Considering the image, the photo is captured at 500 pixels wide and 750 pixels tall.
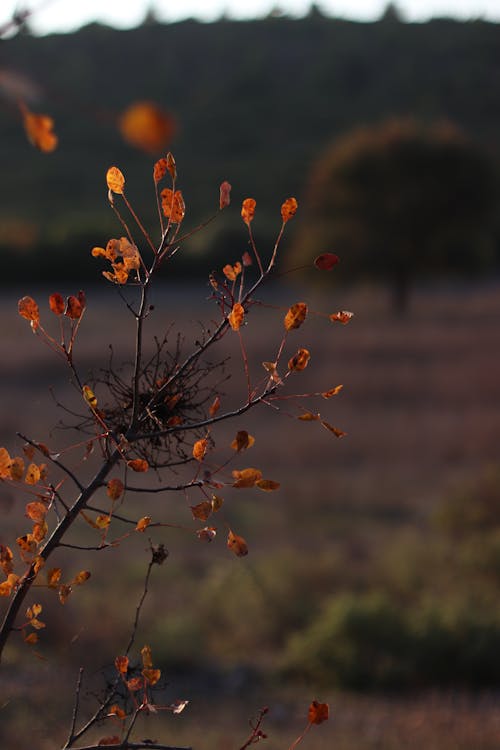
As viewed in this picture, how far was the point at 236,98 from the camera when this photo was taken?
62594 millimetres

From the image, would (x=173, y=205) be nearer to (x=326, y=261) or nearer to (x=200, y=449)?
(x=326, y=261)

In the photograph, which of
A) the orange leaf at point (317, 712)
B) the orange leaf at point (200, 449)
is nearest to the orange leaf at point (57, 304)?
the orange leaf at point (200, 449)

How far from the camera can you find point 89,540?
37.8 feet

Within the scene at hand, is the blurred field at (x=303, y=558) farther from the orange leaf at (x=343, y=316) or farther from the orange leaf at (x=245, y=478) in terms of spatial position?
the orange leaf at (x=343, y=316)

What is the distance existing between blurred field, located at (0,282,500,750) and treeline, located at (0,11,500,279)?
2252 centimetres

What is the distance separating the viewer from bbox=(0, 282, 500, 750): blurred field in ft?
23.4

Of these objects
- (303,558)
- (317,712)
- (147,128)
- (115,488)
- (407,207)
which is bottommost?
(317,712)

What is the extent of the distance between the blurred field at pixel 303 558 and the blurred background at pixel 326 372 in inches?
1.4

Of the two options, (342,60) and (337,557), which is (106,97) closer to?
(342,60)

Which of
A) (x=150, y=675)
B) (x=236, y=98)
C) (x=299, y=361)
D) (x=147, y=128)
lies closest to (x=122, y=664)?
(x=150, y=675)

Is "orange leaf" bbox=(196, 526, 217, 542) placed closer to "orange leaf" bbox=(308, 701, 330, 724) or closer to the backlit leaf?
"orange leaf" bbox=(308, 701, 330, 724)

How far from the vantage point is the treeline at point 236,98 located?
4941 centimetres

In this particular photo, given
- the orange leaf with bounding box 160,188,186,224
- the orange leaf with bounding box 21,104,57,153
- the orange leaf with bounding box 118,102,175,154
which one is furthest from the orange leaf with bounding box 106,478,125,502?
the orange leaf with bounding box 118,102,175,154

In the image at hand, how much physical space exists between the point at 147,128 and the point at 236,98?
210 feet
